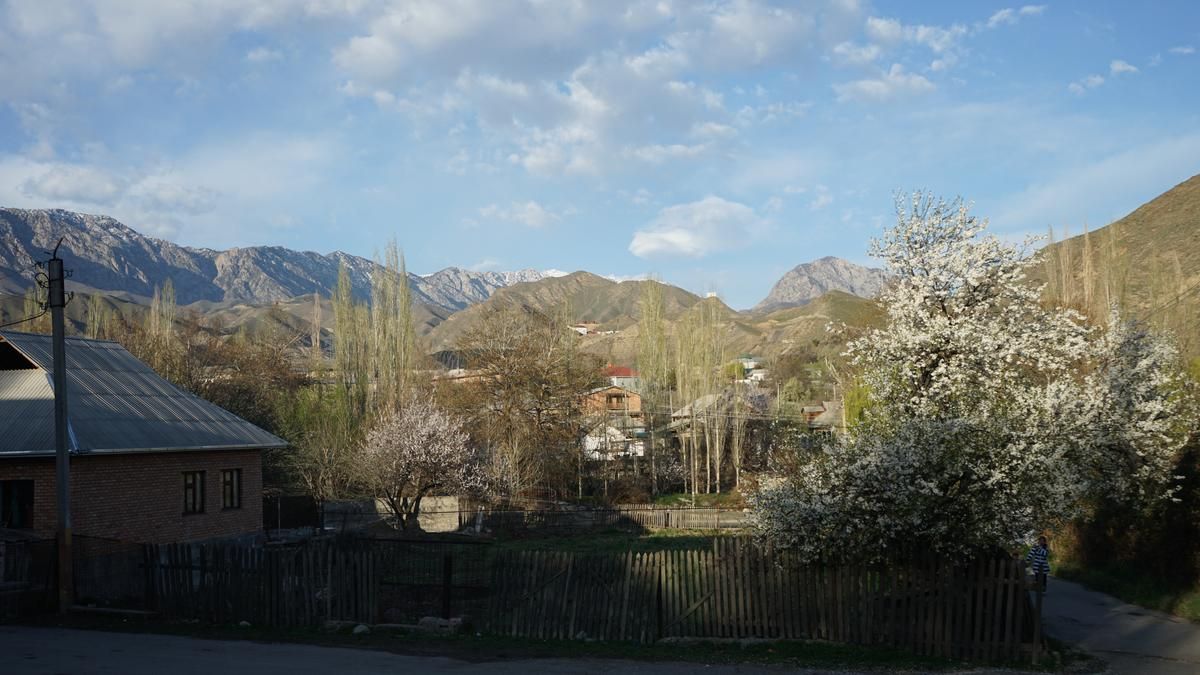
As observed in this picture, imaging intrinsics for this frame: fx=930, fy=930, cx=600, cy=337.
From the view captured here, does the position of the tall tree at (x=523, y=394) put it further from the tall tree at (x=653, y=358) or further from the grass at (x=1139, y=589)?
the grass at (x=1139, y=589)

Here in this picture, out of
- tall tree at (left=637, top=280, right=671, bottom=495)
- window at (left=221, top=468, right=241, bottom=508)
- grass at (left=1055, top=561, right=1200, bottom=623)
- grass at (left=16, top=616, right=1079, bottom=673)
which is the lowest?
grass at (left=1055, top=561, right=1200, bottom=623)

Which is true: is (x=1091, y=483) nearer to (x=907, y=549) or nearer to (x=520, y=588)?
(x=907, y=549)

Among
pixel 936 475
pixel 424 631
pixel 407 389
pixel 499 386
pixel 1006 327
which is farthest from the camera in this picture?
pixel 407 389

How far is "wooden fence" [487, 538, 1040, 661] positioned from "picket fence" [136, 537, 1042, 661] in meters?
0.02

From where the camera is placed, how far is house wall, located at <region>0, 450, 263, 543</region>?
2344 cm

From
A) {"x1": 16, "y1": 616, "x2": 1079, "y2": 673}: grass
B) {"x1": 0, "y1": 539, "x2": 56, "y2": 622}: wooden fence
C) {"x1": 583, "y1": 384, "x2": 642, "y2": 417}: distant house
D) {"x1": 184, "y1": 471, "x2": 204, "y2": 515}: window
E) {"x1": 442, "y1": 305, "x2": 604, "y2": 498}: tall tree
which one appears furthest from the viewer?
{"x1": 583, "y1": 384, "x2": 642, "y2": 417}: distant house

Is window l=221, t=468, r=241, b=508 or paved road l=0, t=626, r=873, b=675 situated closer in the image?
paved road l=0, t=626, r=873, b=675

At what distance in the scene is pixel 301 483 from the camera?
50.0m

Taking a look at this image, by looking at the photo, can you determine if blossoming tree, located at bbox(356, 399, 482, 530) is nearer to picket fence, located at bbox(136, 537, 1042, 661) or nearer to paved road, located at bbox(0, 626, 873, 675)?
picket fence, located at bbox(136, 537, 1042, 661)

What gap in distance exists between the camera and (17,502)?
930 inches

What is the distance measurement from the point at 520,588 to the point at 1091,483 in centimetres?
1368

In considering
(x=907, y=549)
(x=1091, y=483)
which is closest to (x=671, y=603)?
(x=907, y=549)

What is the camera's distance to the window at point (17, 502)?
23516 mm

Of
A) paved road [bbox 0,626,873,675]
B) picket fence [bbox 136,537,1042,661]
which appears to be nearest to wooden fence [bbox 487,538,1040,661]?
picket fence [bbox 136,537,1042,661]
